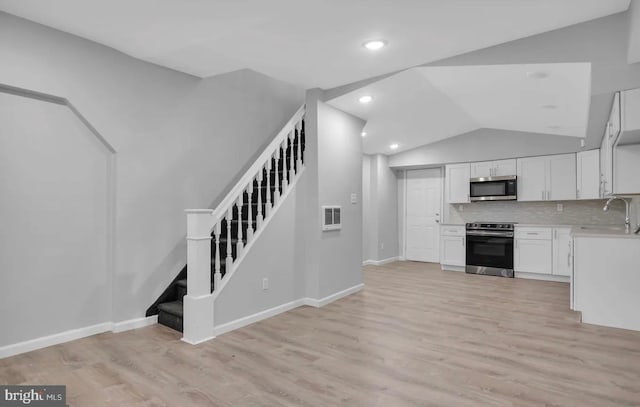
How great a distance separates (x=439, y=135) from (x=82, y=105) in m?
5.57

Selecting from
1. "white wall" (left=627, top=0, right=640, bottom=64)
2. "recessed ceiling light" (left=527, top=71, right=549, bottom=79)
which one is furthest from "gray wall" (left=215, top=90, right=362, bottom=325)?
"white wall" (left=627, top=0, right=640, bottom=64)

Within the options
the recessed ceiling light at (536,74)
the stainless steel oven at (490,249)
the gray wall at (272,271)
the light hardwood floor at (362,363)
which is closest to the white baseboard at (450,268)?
the stainless steel oven at (490,249)

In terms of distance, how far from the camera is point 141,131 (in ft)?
11.6

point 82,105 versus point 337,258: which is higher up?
point 82,105

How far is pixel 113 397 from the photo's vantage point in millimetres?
2213

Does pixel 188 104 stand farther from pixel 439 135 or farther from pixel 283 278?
pixel 439 135

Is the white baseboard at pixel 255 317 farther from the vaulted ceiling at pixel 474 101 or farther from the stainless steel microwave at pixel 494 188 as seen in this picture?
the stainless steel microwave at pixel 494 188

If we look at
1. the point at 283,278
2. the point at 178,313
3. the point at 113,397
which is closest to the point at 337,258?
the point at 283,278

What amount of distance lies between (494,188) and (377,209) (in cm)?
220

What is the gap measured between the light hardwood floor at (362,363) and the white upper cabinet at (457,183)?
10.3ft

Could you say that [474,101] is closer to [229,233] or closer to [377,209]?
[377,209]

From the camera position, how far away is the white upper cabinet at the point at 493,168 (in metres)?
6.37

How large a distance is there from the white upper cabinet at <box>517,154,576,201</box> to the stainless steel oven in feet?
2.26

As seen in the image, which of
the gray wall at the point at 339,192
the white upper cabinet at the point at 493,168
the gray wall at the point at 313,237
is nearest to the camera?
the gray wall at the point at 313,237
